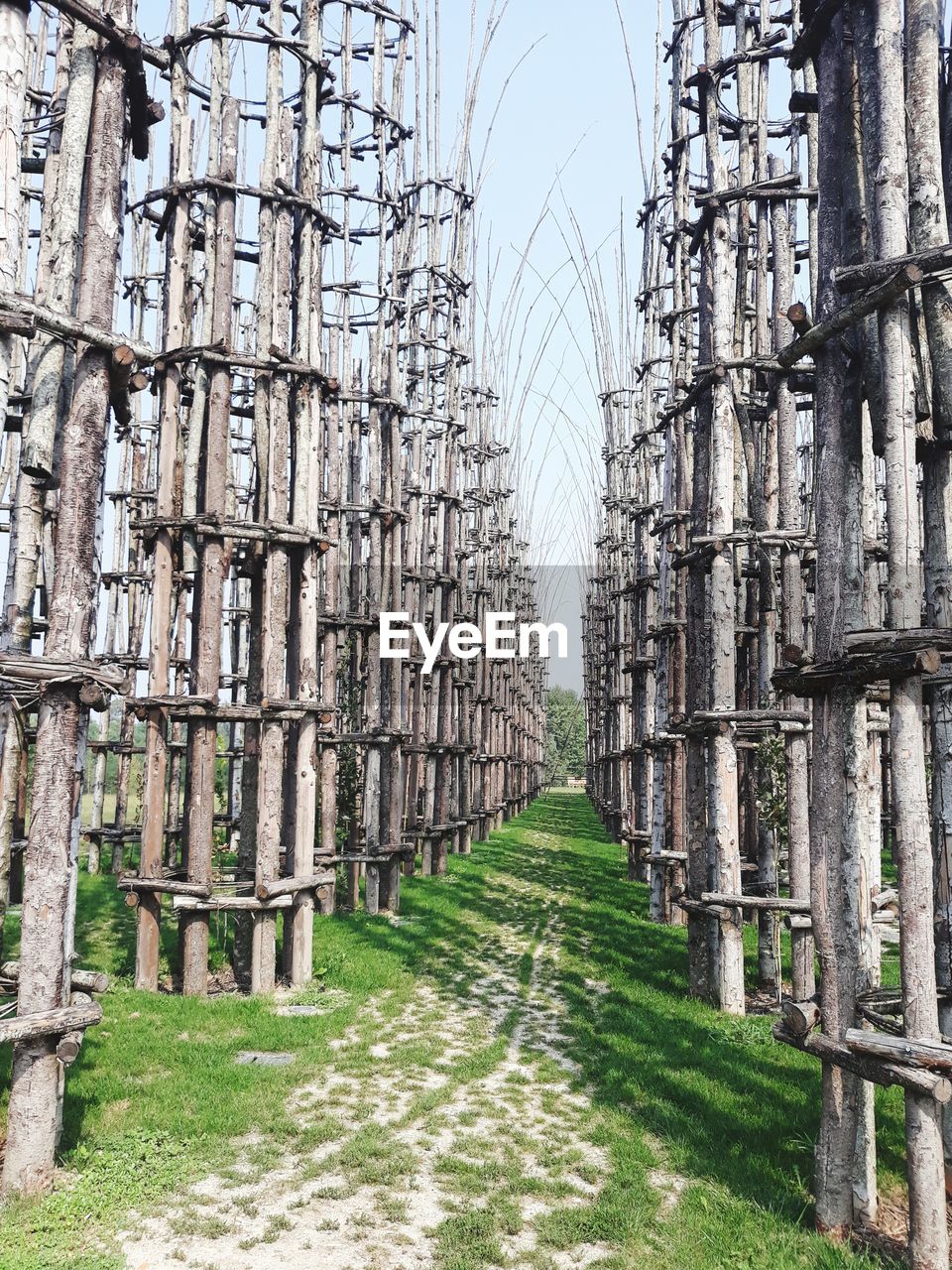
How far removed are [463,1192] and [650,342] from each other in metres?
14.6

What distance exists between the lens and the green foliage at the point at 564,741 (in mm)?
74625

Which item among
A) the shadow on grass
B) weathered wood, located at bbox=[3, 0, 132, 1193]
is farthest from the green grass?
weathered wood, located at bbox=[3, 0, 132, 1193]

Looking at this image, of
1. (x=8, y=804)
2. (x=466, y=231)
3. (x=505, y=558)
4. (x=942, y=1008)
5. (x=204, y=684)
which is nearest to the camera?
(x=942, y=1008)

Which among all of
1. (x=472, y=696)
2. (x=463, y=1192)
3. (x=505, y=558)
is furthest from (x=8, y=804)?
(x=505, y=558)

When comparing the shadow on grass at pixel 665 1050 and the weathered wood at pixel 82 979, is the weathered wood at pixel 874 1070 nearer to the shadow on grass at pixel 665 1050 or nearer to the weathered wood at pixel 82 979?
the shadow on grass at pixel 665 1050

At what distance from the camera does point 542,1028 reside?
8797 mm

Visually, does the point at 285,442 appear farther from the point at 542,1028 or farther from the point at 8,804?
the point at 542,1028

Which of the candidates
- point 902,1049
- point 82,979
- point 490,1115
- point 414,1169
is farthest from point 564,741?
point 902,1049

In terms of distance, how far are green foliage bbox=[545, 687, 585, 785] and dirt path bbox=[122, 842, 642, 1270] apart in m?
65.3

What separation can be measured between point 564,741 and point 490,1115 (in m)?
69.2

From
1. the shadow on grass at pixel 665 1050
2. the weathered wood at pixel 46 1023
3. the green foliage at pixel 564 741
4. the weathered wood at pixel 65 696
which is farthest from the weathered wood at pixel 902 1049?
the green foliage at pixel 564 741

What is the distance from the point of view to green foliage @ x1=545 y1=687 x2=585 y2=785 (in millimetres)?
74625

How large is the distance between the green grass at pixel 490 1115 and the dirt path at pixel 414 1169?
33mm

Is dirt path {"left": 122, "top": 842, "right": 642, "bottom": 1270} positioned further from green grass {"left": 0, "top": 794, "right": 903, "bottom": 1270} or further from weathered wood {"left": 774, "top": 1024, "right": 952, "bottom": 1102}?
weathered wood {"left": 774, "top": 1024, "right": 952, "bottom": 1102}
